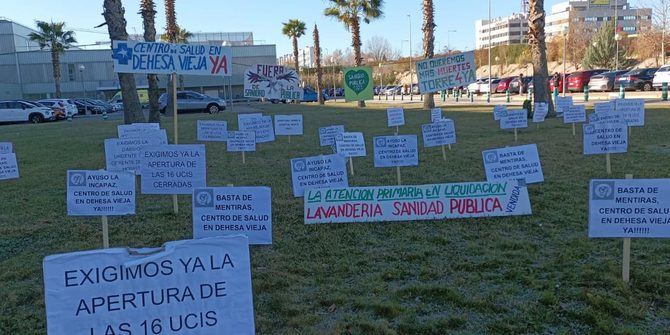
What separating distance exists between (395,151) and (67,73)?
255 ft

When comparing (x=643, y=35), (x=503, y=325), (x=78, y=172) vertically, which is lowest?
(x=503, y=325)

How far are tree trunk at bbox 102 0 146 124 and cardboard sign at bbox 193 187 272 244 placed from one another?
1101cm

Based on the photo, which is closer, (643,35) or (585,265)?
(585,265)

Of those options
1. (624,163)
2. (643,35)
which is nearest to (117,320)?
(624,163)

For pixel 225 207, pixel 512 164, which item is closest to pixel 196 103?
pixel 512 164

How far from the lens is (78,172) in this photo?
16.1 feet

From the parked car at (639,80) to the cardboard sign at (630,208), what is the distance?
33864 mm

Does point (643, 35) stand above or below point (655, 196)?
above

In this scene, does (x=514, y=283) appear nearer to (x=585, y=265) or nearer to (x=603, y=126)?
(x=585, y=265)

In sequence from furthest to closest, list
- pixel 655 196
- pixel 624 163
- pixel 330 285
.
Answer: pixel 624 163, pixel 330 285, pixel 655 196

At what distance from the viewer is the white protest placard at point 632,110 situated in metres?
11.8

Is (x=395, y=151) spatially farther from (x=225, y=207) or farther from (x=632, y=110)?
(x=632, y=110)

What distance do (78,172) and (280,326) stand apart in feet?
8.45

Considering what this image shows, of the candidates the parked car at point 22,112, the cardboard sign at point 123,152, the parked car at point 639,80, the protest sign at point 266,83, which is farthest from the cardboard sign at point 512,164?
the parked car at point 22,112
